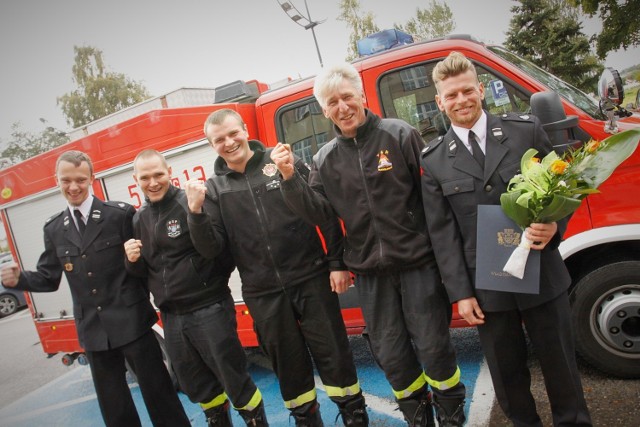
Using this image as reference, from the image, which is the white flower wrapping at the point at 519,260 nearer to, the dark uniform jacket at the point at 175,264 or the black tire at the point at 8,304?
the dark uniform jacket at the point at 175,264

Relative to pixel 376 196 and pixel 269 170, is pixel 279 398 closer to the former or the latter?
pixel 269 170

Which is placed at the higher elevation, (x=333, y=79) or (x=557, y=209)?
(x=333, y=79)

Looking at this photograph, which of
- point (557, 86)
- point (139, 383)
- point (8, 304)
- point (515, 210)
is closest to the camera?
point (515, 210)

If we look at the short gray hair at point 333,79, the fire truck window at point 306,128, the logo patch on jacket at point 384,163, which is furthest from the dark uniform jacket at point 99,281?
the logo patch on jacket at point 384,163

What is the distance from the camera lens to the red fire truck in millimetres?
2785

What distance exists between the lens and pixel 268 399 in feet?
13.5

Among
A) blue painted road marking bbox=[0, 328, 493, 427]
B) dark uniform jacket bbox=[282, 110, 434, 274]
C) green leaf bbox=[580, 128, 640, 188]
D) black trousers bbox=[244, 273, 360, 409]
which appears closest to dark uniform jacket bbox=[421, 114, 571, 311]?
dark uniform jacket bbox=[282, 110, 434, 274]

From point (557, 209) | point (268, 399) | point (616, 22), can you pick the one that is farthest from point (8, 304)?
point (616, 22)

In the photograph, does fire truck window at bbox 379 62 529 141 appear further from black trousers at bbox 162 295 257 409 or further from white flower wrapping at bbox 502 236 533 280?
black trousers at bbox 162 295 257 409

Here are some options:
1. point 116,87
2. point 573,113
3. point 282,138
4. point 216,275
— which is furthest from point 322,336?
point 116,87

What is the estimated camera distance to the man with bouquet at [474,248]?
6.65 feet

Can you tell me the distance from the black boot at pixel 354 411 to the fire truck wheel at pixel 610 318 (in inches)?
60.2

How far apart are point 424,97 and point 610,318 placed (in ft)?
A: 6.35

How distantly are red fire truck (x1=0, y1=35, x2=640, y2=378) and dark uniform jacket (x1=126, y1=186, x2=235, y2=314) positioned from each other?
1129 millimetres
